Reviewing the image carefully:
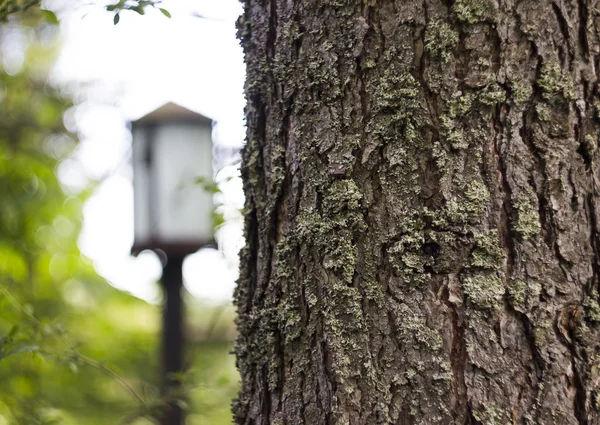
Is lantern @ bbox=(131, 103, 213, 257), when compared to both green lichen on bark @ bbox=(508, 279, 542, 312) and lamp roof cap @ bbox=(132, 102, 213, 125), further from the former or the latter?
green lichen on bark @ bbox=(508, 279, 542, 312)

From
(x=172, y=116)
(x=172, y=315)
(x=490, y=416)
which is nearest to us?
(x=490, y=416)

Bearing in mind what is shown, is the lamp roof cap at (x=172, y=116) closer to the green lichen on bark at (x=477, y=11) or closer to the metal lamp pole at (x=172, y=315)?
the metal lamp pole at (x=172, y=315)

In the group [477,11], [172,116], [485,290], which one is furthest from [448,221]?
[172,116]

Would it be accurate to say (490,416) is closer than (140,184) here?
Yes

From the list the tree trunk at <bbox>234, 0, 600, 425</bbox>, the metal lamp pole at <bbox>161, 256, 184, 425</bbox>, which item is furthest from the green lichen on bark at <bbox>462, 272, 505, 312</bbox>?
the metal lamp pole at <bbox>161, 256, 184, 425</bbox>

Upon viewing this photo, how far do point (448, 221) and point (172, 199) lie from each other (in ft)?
7.64

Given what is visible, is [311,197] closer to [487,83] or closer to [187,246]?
[487,83]

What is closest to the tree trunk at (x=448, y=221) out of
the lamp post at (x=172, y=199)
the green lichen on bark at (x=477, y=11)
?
the green lichen on bark at (x=477, y=11)

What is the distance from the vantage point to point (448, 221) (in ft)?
3.21

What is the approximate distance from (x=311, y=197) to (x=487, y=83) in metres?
0.37

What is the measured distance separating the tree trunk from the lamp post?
199 cm

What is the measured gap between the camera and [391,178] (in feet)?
3.33

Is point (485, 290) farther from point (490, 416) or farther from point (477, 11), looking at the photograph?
point (477, 11)

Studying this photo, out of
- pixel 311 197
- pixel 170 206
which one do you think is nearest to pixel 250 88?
pixel 311 197
